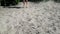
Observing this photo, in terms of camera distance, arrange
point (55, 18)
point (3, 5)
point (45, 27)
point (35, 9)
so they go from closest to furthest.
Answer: point (45, 27)
point (55, 18)
point (35, 9)
point (3, 5)

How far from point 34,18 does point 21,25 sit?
543 millimetres

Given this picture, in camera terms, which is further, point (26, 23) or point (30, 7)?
point (30, 7)

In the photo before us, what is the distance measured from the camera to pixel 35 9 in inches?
153

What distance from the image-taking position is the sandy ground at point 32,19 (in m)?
2.72

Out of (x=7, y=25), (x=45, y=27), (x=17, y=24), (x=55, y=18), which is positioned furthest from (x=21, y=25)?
(x=55, y=18)

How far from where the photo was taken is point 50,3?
4.30m

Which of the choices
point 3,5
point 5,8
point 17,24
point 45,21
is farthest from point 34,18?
point 3,5

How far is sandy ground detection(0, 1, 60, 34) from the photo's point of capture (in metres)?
2.72

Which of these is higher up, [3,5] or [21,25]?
[3,5]

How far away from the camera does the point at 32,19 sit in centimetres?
324

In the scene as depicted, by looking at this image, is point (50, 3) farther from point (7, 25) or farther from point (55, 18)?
point (7, 25)

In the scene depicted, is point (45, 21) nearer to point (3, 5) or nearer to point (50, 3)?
point (50, 3)

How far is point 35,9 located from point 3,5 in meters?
1.30

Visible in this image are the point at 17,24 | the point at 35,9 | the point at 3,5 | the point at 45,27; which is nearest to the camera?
the point at 45,27
